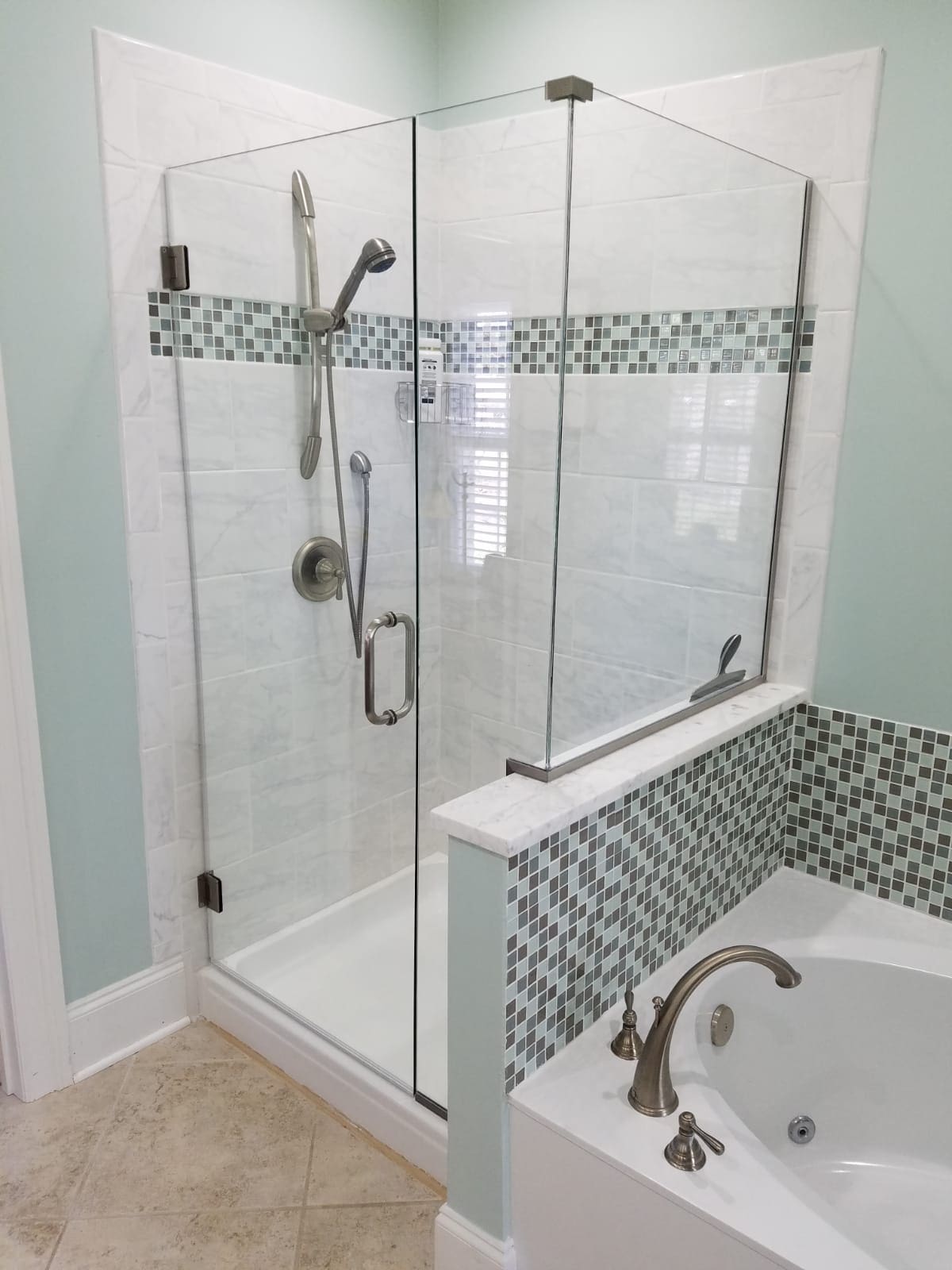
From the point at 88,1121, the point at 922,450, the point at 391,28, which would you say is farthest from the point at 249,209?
the point at 88,1121

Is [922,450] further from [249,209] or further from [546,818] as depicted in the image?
[249,209]

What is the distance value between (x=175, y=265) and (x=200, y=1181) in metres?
1.82

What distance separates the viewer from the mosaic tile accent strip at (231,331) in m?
1.96

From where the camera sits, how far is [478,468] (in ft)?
6.28

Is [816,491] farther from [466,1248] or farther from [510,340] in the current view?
[466,1248]

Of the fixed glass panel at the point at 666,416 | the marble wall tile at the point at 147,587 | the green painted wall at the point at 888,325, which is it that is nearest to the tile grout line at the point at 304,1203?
the fixed glass panel at the point at 666,416

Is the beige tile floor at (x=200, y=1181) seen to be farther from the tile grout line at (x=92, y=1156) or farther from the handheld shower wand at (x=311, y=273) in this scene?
the handheld shower wand at (x=311, y=273)

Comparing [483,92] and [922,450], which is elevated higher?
[483,92]

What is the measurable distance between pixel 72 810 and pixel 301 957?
2.11 feet

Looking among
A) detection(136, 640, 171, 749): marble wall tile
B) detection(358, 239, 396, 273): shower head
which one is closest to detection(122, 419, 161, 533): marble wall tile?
detection(136, 640, 171, 749): marble wall tile

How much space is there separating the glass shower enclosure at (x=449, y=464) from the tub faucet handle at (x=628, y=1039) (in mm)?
373

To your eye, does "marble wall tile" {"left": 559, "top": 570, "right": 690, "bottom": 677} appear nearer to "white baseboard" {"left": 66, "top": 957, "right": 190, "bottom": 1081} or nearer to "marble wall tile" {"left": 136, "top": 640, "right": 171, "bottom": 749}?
"marble wall tile" {"left": 136, "top": 640, "right": 171, "bottom": 749}

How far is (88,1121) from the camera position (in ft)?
6.49

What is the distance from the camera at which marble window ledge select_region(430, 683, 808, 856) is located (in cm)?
145
